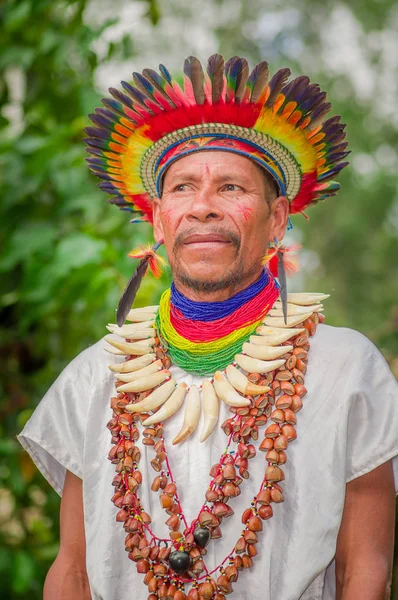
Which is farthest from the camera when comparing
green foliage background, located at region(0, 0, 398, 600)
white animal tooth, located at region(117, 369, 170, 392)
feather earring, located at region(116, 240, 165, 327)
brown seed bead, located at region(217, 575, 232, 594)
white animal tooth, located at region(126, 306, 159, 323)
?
green foliage background, located at region(0, 0, 398, 600)

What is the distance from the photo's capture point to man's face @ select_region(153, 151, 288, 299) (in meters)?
1.93

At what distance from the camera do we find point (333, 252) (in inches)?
642

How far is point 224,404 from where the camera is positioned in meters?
1.97

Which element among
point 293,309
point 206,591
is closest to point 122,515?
point 206,591

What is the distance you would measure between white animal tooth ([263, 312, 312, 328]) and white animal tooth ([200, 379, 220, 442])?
0.23 m

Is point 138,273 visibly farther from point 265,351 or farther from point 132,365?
point 265,351

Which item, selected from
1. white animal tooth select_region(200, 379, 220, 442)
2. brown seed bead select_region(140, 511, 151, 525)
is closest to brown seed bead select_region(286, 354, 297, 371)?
white animal tooth select_region(200, 379, 220, 442)

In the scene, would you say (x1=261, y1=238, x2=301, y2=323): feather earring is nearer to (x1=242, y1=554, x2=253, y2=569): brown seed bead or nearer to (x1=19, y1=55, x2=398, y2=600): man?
(x1=19, y1=55, x2=398, y2=600): man

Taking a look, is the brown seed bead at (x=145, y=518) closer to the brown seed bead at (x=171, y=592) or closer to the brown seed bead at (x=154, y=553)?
the brown seed bead at (x=154, y=553)

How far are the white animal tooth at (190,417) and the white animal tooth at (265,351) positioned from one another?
183mm

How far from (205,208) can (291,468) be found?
27.7 inches

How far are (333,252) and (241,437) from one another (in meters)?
14.8

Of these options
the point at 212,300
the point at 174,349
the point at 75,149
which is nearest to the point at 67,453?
the point at 174,349

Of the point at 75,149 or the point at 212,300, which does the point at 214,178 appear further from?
the point at 75,149
